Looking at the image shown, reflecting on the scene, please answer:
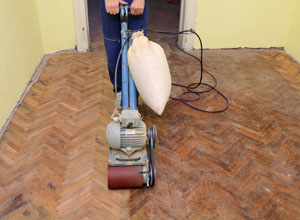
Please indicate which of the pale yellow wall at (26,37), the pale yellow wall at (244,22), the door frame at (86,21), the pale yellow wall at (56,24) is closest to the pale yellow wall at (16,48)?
the pale yellow wall at (26,37)

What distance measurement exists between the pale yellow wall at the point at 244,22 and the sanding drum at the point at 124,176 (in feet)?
7.50

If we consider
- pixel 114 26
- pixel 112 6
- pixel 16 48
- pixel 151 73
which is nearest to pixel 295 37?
pixel 114 26

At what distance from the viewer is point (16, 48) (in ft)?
9.14

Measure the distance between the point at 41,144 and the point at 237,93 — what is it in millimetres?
1725

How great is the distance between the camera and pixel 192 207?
1.84 meters

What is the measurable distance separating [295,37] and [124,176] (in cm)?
278

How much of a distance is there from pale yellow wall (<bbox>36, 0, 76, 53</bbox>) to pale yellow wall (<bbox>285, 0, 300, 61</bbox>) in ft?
7.95

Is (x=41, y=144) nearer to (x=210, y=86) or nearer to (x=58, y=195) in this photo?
(x=58, y=195)

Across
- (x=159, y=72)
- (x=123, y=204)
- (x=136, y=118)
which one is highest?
(x=159, y=72)

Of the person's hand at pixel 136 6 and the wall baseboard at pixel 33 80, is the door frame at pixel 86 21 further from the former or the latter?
the person's hand at pixel 136 6

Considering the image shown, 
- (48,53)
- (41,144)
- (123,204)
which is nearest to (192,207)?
(123,204)

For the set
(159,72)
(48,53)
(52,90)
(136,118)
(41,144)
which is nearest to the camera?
(159,72)

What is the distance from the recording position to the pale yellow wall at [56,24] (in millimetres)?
3420

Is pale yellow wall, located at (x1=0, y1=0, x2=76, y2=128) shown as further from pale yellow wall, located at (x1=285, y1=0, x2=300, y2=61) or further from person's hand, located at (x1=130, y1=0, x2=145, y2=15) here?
pale yellow wall, located at (x1=285, y1=0, x2=300, y2=61)
